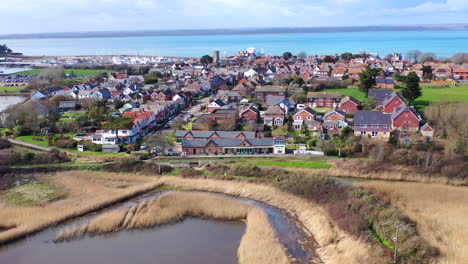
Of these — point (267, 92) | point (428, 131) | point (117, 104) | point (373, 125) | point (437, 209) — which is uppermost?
point (267, 92)

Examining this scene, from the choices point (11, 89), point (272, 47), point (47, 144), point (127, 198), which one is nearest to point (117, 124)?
point (47, 144)

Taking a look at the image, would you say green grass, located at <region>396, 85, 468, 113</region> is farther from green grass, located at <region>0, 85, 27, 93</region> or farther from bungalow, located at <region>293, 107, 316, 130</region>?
green grass, located at <region>0, 85, 27, 93</region>

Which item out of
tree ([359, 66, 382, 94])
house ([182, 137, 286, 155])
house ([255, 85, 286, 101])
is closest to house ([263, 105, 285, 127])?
house ([182, 137, 286, 155])

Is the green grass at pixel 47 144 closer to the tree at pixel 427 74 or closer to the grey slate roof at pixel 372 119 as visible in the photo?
the grey slate roof at pixel 372 119

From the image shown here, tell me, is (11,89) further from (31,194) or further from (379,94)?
(379,94)

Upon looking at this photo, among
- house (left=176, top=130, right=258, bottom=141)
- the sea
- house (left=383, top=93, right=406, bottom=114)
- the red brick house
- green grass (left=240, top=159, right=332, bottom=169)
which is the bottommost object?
green grass (left=240, top=159, right=332, bottom=169)

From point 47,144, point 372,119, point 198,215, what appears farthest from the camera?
point 47,144

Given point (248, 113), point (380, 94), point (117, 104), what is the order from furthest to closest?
point (117, 104), point (380, 94), point (248, 113)
